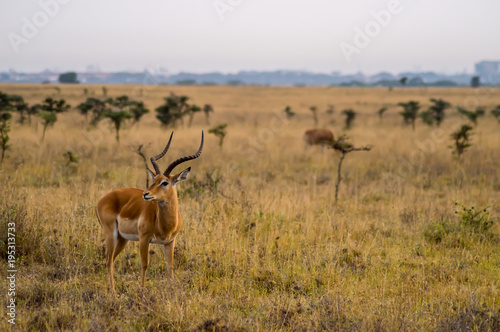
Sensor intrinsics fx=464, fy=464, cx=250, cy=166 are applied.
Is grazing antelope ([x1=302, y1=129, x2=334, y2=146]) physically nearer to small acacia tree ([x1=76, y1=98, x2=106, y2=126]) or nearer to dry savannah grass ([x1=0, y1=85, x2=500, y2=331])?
dry savannah grass ([x1=0, y1=85, x2=500, y2=331])

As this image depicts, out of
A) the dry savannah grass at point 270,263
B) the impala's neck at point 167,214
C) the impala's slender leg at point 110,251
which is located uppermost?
the impala's neck at point 167,214

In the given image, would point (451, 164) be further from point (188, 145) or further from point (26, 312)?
point (26, 312)

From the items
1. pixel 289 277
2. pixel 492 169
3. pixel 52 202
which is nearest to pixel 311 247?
pixel 289 277

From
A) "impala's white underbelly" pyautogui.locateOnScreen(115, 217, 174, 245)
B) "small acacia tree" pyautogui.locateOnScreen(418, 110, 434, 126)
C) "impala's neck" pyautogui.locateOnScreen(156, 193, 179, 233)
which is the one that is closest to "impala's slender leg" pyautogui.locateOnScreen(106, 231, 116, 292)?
"impala's white underbelly" pyautogui.locateOnScreen(115, 217, 174, 245)

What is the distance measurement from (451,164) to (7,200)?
11.7 meters

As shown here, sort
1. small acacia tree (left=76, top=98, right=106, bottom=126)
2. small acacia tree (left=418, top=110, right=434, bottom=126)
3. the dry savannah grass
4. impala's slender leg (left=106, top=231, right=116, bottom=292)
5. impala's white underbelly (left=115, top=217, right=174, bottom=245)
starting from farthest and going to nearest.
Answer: small acacia tree (left=418, top=110, right=434, bottom=126) → small acacia tree (left=76, top=98, right=106, bottom=126) → impala's slender leg (left=106, top=231, right=116, bottom=292) → impala's white underbelly (left=115, top=217, right=174, bottom=245) → the dry savannah grass

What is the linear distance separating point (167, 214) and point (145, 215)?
25cm

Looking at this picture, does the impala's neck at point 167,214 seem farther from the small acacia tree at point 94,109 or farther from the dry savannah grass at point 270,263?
the small acacia tree at point 94,109

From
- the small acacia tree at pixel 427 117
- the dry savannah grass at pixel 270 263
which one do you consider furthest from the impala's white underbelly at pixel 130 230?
the small acacia tree at pixel 427 117

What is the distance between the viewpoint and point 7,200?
22.5 feet

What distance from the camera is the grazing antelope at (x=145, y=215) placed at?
4.91 m

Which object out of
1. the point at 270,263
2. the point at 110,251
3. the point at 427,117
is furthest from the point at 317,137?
the point at 110,251

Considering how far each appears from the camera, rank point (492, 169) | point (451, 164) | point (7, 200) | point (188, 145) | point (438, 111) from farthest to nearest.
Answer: point (438, 111) < point (188, 145) < point (451, 164) < point (492, 169) < point (7, 200)

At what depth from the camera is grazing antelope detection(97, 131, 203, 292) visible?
4906mm
